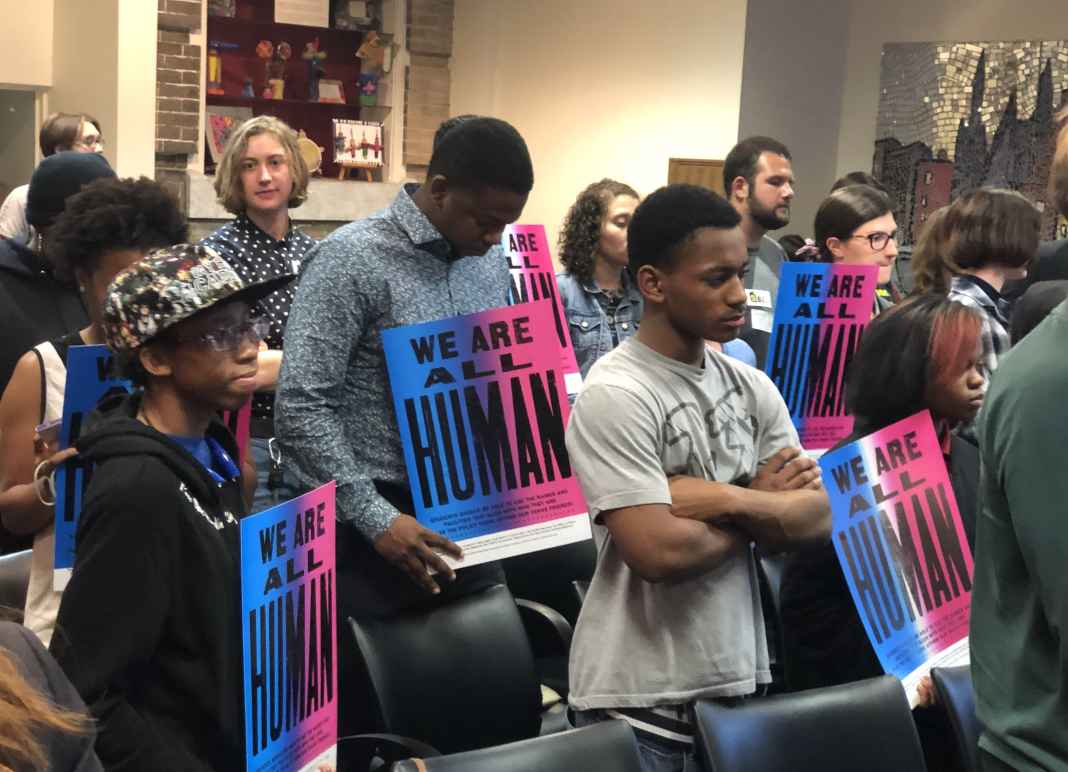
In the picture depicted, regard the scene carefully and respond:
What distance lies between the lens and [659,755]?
2.16 m

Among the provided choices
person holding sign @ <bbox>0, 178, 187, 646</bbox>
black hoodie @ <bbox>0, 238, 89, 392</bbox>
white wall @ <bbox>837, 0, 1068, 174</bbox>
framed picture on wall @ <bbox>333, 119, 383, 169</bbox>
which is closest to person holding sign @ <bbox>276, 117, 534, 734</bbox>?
person holding sign @ <bbox>0, 178, 187, 646</bbox>

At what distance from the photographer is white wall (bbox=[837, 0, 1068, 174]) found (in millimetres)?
8141

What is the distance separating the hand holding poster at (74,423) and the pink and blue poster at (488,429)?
1.64ft

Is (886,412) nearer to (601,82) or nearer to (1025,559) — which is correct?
(1025,559)

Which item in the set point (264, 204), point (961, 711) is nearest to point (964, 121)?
point (264, 204)

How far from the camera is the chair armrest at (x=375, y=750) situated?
2.45m

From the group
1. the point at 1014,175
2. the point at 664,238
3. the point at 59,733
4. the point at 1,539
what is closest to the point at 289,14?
the point at 1014,175

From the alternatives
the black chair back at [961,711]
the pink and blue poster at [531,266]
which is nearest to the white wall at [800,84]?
the pink and blue poster at [531,266]

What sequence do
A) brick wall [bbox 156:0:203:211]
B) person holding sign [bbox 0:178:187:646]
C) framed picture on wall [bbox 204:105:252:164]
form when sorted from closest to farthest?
person holding sign [bbox 0:178:187:646]
brick wall [bbox 156:0:203:211]
framed picture on wall [bbox 204:105:252:164]

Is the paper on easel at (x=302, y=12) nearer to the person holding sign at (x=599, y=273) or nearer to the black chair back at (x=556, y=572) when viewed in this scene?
the person holding sign at (x=599, y=273)

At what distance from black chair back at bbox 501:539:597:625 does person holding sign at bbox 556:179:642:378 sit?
103 cm

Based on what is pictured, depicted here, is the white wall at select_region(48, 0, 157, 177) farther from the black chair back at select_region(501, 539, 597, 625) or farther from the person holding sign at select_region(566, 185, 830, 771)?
the person holding sign at select_region(566, 185, 830, 771)

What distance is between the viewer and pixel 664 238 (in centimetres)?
219

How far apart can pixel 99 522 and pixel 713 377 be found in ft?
3.25
